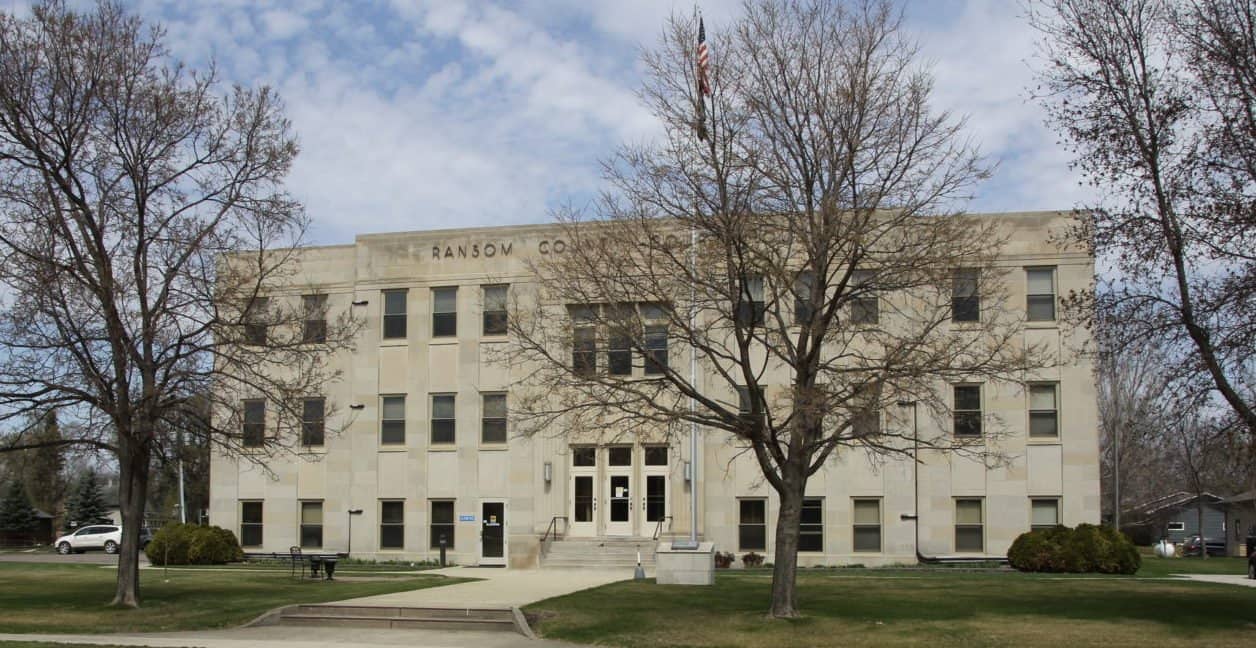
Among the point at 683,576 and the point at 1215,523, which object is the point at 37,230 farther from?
the point at 1215,523

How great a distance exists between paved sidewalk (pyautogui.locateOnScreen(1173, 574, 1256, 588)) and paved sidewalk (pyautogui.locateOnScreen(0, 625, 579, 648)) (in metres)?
17.6

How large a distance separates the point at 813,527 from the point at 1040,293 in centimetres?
1008

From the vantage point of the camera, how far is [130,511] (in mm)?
24031

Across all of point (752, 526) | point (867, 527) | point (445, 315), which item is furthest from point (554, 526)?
point (867, 527)

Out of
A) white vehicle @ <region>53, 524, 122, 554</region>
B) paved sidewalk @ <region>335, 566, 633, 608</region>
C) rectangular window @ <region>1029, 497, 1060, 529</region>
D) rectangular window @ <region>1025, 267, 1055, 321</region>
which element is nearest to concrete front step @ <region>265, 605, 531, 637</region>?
paved sidewalk @ <region>335, 566, 633, 608</region>

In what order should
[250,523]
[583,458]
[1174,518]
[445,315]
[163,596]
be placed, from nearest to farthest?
[163,596]
[583,458]
[445,315]
[250,523]
[1174,518]

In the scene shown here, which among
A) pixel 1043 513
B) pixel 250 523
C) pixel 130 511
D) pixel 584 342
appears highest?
pixel 584 342

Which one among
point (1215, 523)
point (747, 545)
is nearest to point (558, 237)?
point (747, 545)

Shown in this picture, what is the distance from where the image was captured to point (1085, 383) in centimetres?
3694

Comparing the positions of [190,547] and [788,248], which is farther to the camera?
[190,547]

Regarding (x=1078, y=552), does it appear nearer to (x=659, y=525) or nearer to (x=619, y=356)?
(x=659, y=525)

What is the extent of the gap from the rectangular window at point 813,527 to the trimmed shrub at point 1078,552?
19.8 feet

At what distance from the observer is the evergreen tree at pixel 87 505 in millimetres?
72375

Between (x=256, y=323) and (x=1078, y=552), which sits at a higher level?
(x=256, y=323)
